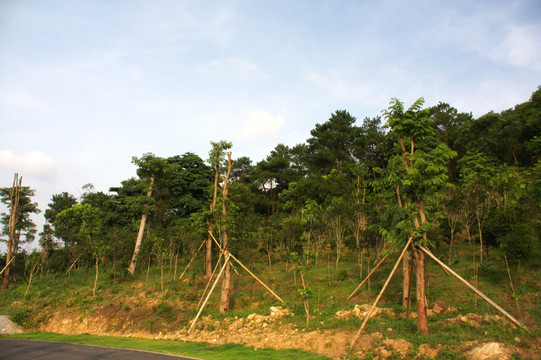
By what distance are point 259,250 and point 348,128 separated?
25.9 m

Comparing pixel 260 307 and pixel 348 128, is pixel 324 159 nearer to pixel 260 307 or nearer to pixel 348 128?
pixel 348 128

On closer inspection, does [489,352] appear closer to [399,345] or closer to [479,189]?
[399,345]

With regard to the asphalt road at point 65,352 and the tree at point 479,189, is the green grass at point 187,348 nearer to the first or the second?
the asphalt road at point 65,352

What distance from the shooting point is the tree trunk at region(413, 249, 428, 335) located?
1092cm

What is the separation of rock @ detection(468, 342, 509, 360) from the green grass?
4293 millimetres

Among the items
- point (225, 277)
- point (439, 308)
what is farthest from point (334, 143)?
point (439, 308)

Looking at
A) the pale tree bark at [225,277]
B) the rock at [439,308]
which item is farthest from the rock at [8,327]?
the rock at [439,308]

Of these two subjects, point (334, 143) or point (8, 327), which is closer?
point (8, 327)

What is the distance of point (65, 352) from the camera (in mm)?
13008

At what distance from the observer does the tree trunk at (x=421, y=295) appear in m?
10.9

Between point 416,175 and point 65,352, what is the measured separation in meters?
15.6

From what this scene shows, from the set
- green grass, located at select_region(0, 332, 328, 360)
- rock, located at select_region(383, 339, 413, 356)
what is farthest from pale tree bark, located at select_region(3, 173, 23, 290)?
rock, located at select_region(383, 339, 413, 356)

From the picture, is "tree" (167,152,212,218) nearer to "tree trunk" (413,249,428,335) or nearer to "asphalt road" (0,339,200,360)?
"asphalt road" (0,339,200,360)

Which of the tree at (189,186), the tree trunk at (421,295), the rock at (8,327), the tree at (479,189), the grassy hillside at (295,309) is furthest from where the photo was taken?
the tree at (189,186)
